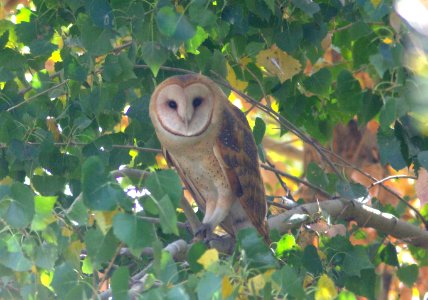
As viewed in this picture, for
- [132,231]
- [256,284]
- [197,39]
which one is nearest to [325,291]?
[256,284]

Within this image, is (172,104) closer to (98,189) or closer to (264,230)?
(264,230)

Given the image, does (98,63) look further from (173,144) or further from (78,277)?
(78,277)

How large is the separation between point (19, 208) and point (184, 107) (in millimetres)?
1700

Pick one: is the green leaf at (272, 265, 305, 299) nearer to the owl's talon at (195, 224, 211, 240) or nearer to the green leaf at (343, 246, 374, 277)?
the green leaf at (343, 246, 374, 277)

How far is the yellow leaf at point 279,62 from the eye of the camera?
14.6 ft

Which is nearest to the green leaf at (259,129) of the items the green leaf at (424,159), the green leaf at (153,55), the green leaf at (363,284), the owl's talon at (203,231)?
the owl's talon at (203,231)

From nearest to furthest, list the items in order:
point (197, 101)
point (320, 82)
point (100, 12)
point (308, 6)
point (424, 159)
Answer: point (424, 159) < point (100, 12) < point (308, 6) < point (320, 82) < point (197, 101)

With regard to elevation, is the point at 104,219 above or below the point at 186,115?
above

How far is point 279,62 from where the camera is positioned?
4465 mm

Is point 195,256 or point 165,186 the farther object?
point 195,256

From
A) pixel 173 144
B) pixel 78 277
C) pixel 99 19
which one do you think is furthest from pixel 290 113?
pixel 78 277

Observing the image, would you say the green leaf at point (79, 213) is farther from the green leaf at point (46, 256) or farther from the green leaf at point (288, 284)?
the green leaf at point (288, 284)

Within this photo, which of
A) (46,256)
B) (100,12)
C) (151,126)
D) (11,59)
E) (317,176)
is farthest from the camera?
(317,176)

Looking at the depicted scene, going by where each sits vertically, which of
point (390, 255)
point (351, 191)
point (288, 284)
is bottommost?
point (390, 255)
